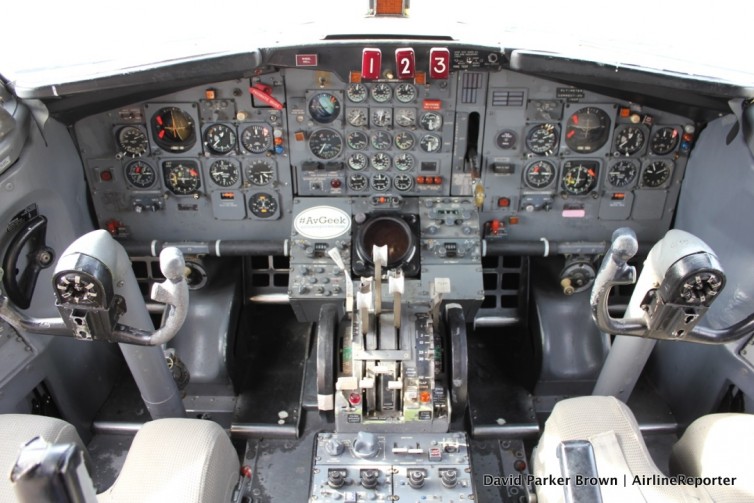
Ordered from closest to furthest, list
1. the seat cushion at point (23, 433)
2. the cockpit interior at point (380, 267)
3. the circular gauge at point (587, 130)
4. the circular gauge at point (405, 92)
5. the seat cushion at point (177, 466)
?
1. the seat cushion at point (177, 466)
2. the seat cushion at point (23, 433)
3. the cockpit interior at point (380, 267)
4. the circular gauge at point (405, 92)
5. the circular gauge at point (587, 130)

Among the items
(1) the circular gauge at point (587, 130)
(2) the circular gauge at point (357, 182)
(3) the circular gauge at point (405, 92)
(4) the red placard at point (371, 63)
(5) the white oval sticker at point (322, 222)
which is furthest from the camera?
(2) the circular gauge at point (357, 182)

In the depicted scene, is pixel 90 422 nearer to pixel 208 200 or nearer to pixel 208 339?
pixel 208 339

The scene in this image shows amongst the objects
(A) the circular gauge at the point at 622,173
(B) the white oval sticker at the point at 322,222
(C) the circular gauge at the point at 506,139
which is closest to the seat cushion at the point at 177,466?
(B) the white oval sticker at the point at 322,222

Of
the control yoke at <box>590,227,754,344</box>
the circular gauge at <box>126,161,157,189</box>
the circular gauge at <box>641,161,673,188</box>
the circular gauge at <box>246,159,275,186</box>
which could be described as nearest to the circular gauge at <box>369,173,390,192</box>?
the circular gauge at <box>246,159,275,186</box>

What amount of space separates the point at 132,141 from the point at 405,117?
5.39 ft

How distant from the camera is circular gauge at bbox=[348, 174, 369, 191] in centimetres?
403

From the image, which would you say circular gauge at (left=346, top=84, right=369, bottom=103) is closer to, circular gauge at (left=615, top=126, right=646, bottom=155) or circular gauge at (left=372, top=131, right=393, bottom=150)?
circular gauge at (left=372, top=131, right=393, bottom=150)

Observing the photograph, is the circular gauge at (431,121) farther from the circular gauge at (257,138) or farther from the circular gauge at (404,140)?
the circular gauge at (257,138)

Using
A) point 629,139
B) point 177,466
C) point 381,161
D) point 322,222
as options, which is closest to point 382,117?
point 381,161

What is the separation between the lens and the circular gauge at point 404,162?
13.0ft

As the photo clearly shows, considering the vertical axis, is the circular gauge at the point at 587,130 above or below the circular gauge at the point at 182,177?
above

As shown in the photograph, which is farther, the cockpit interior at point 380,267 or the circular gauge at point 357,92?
the circular gauge at point 357,92

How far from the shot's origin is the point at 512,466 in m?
3.53

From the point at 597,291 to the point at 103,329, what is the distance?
2.06m
